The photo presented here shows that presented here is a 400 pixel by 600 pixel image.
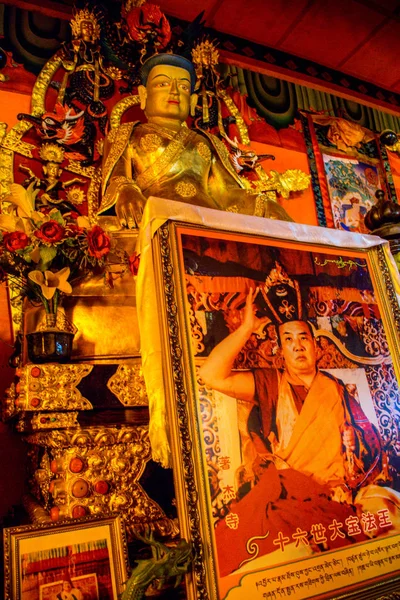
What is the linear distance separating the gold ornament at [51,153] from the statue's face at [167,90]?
604 millimetres

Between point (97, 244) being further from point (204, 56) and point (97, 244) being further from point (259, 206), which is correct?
point (204, 56)

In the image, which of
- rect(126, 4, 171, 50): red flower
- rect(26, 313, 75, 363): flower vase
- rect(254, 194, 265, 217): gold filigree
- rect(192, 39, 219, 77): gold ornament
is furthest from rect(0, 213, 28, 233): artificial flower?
rect(192, 39, 219, 77): gold ornament

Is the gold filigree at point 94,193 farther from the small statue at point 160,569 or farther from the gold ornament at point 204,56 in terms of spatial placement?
Result: the small statue at point 160,569

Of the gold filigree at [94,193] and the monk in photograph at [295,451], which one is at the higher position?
the gold filigree at [94,193]

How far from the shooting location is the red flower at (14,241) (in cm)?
164

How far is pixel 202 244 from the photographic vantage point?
1541 mm

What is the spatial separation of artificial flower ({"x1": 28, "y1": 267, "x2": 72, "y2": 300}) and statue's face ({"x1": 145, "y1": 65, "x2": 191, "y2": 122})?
5.18 feet

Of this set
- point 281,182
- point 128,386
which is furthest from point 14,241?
point 281,182

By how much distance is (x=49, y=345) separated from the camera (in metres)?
1.54

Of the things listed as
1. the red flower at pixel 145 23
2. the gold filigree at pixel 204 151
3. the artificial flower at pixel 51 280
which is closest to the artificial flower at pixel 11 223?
the artificial flower at pixel 51 280

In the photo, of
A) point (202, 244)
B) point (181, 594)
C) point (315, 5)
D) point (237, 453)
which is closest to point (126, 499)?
point (181, 594)

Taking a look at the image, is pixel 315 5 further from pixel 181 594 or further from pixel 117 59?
pixel 181 594

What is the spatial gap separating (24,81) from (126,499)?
2.57 metres

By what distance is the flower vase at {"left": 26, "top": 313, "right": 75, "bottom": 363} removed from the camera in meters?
1.54
